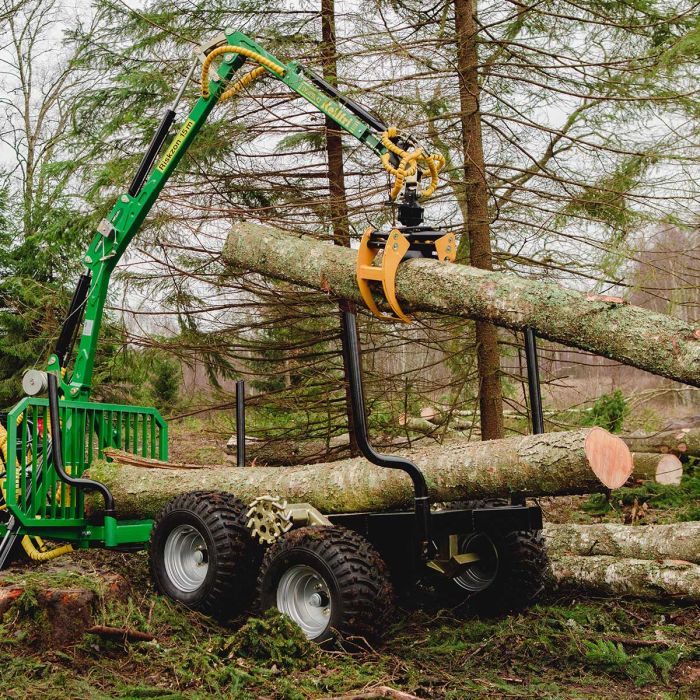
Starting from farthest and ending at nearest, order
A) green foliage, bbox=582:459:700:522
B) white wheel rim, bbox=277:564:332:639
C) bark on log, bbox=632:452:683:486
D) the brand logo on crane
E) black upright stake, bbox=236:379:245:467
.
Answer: bark on log, bbox=632:452:683:486, green foliage, bbox=582:459:700:522, the brand logo on crane, black upright stake, bbox=236:379:245:467, white wheel rim, bbox=277:564:332:639

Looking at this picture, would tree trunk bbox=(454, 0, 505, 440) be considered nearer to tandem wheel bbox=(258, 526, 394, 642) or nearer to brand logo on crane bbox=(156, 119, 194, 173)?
brand logo on crane bbox=(156, 119, 194, 173)

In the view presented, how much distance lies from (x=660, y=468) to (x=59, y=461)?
6641mm

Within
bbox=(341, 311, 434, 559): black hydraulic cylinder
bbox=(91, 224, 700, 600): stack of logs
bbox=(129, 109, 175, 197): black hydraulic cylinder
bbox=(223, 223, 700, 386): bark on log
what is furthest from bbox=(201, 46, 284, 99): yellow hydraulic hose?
bbox=(341, 311, 434, 559): black hydraulic cylinder

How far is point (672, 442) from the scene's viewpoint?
9.68 metres

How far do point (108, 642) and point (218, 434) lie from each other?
236 inches

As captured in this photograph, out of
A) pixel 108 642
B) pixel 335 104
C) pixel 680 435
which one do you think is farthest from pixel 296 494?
pixel 680 435

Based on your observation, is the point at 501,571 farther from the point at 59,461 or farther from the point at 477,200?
the point at 477,200

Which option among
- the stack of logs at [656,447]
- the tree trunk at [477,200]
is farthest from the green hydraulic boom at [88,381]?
the stack of logs at [656,447]

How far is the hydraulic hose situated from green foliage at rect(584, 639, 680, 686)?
348cm

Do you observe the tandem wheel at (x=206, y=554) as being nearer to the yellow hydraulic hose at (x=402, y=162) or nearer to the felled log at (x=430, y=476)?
the felled log at (x=430, y=476)

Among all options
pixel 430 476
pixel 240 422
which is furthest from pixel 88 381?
pixel 430 476

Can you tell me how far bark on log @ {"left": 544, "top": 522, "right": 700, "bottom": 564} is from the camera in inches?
234

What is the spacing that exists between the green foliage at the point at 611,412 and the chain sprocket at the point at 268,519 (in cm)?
594

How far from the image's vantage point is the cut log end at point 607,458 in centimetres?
408
